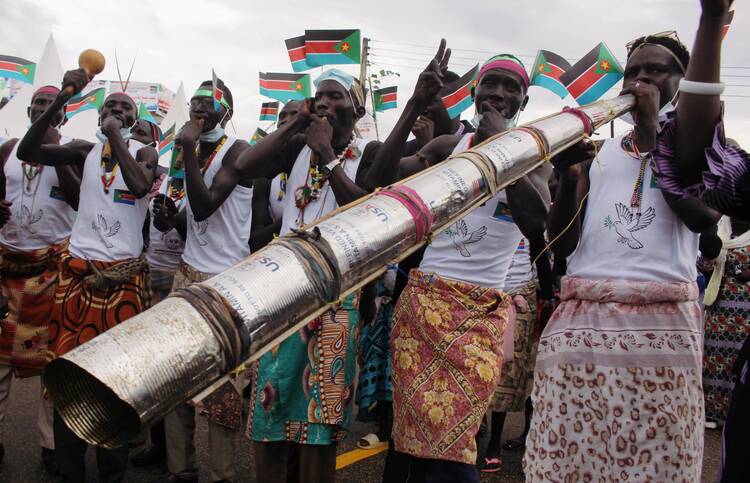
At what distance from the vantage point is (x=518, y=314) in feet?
14.1

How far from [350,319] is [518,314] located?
1926mm

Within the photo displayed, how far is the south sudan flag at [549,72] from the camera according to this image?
4.05 metres

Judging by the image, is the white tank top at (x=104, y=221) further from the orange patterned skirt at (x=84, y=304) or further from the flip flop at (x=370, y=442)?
the flip flop at (x=370, y=442)

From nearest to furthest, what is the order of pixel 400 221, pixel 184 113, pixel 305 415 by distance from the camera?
pixel 400 221 → pixel 305 415 → pixel 184 113

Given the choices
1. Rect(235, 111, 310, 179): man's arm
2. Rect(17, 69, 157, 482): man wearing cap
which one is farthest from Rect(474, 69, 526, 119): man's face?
Rect(17, 69, 157, 482): man wearing cap

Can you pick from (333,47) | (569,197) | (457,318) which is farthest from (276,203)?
(569,197)

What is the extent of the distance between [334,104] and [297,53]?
204 cm

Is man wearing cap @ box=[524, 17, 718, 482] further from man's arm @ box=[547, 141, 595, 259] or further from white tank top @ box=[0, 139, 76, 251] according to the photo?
white tank top @ box=[0, 139, 76, 251]

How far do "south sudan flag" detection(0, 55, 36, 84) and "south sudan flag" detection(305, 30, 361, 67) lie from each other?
489cm

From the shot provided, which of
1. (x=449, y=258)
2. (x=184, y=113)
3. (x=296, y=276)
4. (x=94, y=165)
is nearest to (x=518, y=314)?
(x=449, y=258)

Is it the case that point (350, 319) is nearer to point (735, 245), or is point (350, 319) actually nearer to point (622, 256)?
point (622, 256)

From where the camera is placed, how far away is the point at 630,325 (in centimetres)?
210

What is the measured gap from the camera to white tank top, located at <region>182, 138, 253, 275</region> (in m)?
3.45

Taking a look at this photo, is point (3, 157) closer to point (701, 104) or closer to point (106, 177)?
point (106, 177)
